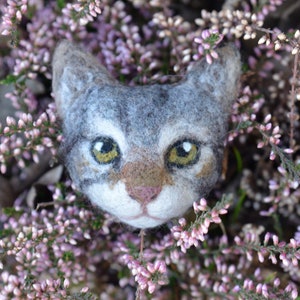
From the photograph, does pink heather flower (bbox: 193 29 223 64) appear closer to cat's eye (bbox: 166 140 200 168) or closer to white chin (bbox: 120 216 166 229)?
cat's eye (bbox: 166 140 200 168)

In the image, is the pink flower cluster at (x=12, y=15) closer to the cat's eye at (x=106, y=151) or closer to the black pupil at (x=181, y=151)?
the cat's eye at (x=106, y=151)

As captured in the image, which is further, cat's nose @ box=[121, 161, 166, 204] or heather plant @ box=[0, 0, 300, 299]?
heather plant @ box=[0, 0, 300, 299]

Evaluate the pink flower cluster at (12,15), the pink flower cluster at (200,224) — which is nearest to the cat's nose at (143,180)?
the pink flower cluster at (200,224)

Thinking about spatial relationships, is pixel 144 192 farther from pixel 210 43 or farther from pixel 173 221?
pixel 210 43

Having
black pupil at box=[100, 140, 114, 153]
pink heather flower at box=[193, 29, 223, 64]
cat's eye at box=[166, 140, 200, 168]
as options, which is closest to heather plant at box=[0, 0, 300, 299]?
pink heather flower at box=[193, 29, 223, 64]

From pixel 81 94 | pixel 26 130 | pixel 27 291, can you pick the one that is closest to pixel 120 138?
pixel 81 94

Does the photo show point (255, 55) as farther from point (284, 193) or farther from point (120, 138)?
point (120, 138)

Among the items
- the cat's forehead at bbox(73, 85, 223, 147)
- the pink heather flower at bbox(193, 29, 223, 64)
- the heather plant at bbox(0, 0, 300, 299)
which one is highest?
the pink heather flower at bbox(193, 29, 223, 64)
